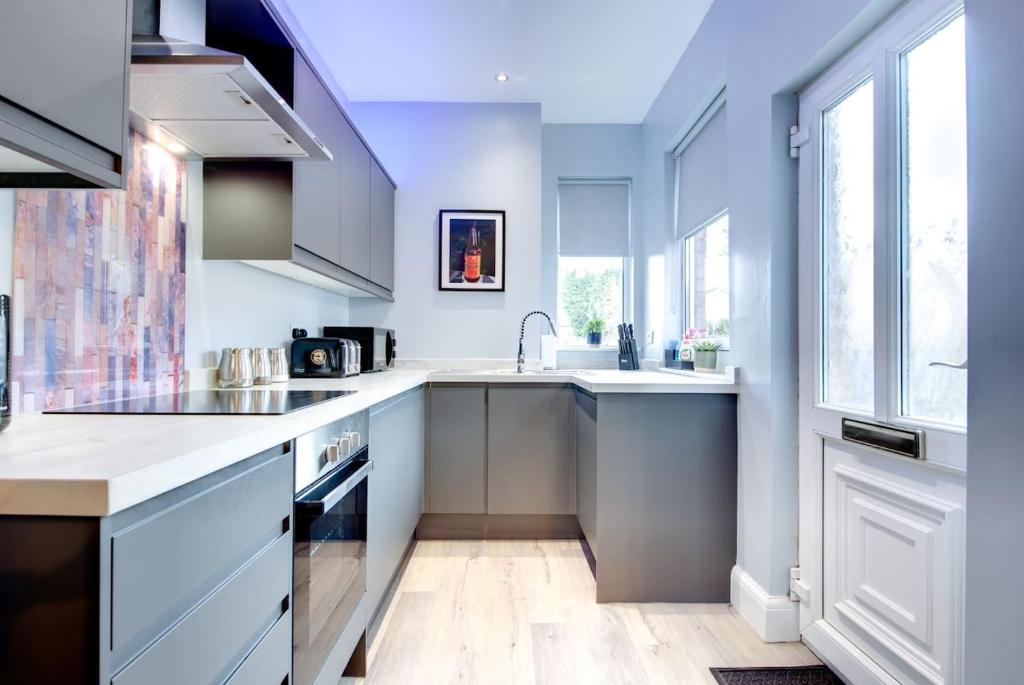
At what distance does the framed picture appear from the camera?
135 inches

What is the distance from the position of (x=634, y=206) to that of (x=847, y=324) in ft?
7.58

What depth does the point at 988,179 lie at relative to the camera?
30.6 inches

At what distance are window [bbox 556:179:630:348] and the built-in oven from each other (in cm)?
236

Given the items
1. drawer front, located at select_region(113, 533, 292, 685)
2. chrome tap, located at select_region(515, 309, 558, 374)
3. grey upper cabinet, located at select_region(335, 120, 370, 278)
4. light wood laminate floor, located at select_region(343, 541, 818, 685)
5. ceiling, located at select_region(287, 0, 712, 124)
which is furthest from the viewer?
chrome tap, located at select_region(515, 309, 558, 374)

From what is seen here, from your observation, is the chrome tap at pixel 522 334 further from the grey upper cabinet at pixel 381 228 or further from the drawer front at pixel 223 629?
the drawer front at pixel 223 629

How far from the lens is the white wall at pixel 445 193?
11.3ft

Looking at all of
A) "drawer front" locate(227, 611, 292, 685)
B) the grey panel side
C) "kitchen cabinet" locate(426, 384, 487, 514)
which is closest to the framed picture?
"kitchen cabinet" locate(426, 384, 487, 514)

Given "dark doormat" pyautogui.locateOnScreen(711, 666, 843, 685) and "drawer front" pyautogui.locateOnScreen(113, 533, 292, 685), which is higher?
"drawer front" pyautogui.locateOnScreen(113, 533, 292, 685)

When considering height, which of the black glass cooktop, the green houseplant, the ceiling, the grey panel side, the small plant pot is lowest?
the grey panel side

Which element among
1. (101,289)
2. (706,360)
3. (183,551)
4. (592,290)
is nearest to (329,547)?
(183,551)

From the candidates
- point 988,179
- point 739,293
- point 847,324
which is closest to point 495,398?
point 739,293

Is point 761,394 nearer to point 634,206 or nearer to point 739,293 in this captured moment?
point 739,293

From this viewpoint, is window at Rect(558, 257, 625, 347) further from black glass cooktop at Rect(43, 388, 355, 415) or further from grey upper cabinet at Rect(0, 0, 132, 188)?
grey upper cabinet at Rect(0, 0, 132, 188)

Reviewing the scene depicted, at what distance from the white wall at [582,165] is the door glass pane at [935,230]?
2340 mm
